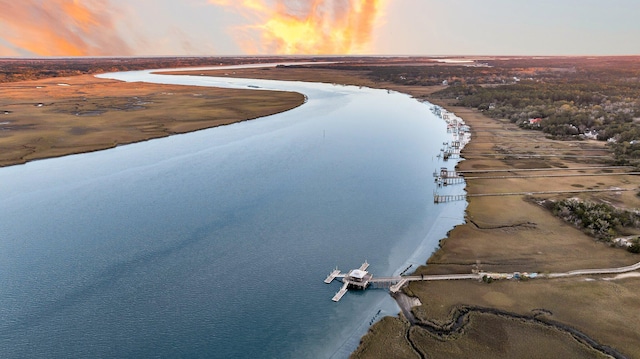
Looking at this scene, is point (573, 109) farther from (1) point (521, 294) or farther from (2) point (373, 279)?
(2) point (373, 279)

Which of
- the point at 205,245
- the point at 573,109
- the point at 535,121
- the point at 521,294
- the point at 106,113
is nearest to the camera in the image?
the point at 521,294

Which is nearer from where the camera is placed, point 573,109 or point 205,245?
point 205,245

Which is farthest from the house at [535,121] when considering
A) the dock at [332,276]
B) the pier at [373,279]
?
the dock at [332,276]

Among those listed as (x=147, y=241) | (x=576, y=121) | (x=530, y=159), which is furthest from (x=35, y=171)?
(x=576, y=121)

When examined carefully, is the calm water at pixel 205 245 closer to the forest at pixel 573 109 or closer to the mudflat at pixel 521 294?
the mudflat at pixel 521 294

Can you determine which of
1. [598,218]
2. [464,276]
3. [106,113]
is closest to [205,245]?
[464,276]

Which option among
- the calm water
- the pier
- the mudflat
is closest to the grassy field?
the calm water

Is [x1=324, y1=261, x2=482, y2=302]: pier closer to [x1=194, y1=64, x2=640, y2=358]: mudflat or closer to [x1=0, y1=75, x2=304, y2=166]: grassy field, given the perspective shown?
[x1=194, y1=64, x2=640, y2=358]: mudflat
